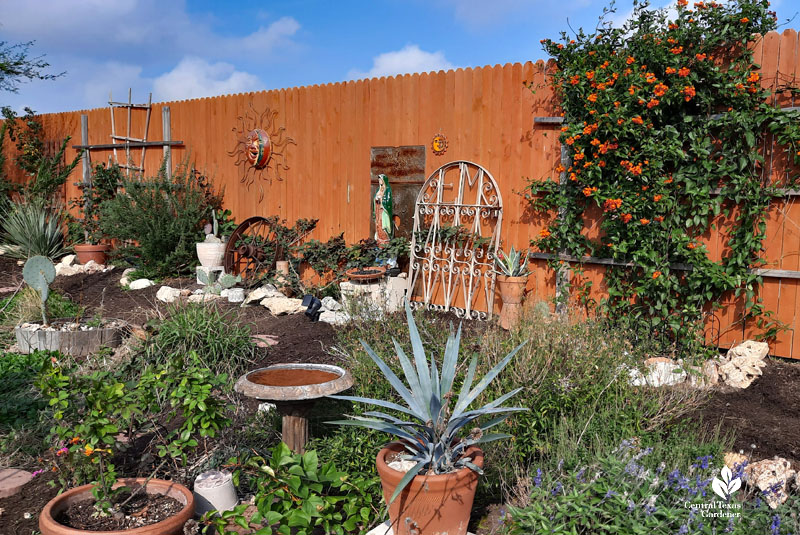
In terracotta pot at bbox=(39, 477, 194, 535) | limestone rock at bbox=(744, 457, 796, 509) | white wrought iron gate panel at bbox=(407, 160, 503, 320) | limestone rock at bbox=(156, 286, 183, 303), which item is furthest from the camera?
limestone rock at bbox=(156, 286, 183, 303)

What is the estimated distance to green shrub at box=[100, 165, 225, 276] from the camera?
874cm

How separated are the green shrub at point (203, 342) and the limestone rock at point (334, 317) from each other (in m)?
0.96

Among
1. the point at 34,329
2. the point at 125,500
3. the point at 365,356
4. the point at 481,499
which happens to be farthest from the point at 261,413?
the point at 34,329

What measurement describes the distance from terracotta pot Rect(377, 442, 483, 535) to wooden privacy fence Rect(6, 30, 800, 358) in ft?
11.4

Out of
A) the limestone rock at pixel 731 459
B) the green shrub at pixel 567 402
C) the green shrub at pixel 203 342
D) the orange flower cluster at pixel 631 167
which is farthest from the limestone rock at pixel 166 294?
the limestone rock at pixel 731 459

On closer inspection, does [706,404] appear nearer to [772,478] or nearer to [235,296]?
[772,478]

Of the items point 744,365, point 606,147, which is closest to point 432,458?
point 744,365

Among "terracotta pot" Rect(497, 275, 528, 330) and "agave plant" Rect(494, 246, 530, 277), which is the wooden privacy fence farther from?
"terracotta pot" Rect(497, 275, 528, 330)

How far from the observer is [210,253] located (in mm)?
8406

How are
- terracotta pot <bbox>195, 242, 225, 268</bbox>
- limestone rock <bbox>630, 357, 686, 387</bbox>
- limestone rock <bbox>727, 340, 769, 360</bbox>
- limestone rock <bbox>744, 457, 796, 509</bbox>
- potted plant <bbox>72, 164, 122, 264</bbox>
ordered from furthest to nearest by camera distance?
potted plant <bbox>72, 164, 122, 264</bbox> → terracotta pot <bbox>195, 242, 225, 268</bbox> → limestone rock <bbox>727, 340, 769, 360</bbox> → limestone rock <bbox>630, 357, 686, 387</bbox> → limestone rock <bbox>744, 457, 796, 509</bbox>

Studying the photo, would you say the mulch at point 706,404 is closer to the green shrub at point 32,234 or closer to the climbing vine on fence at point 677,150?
the climbing vine on fence at point 677,150

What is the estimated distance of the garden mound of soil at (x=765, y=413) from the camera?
333 cm

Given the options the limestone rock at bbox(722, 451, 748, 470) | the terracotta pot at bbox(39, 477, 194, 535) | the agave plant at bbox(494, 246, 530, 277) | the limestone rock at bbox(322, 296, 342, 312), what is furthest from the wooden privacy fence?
the terracotta pot at bbox(39, 477, 194, 535)

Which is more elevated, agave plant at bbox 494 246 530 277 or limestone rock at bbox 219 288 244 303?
agave plant at bbox 494 246 530 277
